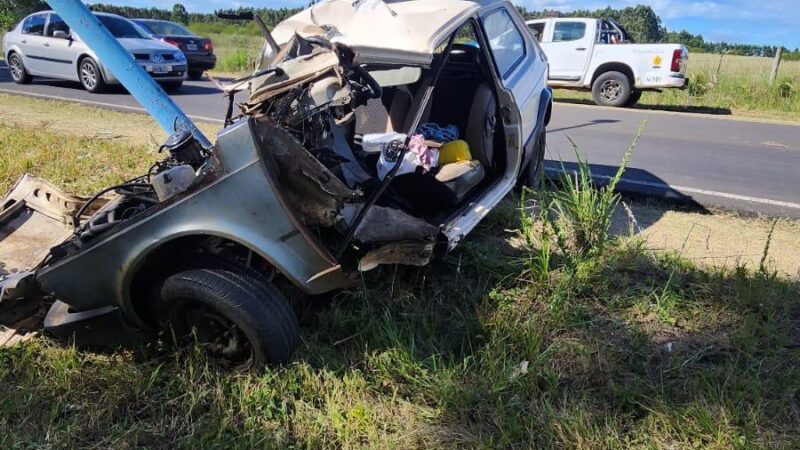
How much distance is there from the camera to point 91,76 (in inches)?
467

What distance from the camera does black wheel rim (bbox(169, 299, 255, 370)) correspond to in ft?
8.80

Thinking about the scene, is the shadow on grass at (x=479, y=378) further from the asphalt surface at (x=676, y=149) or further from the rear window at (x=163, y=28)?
the rear window at (x=163, y=28)

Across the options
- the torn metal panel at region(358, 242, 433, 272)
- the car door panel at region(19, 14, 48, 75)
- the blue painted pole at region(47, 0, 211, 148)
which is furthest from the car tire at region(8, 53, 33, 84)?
the torn metal panel at region(358, 242, 433, 272)

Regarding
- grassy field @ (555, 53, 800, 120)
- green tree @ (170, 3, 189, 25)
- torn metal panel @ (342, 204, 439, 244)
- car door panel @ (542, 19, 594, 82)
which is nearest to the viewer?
torn metal panel @ (342, 204, 439, 244)

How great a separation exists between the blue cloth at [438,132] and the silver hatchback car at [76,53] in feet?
29.9

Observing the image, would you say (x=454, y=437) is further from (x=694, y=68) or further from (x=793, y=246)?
(x=694, y=68)

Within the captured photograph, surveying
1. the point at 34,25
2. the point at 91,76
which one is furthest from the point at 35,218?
the point at 34,25

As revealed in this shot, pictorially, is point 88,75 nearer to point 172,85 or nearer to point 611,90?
point 172,85

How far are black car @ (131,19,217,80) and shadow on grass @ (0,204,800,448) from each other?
13808 mm

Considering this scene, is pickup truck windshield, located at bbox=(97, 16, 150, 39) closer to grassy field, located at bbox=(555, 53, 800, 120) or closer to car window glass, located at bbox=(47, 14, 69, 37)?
car window glass, located at bbox=(47, 14, 69, 37)

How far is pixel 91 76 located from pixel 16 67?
9.60 ft

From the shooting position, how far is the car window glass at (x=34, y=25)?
12.8 meters

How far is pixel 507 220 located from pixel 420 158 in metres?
1.06

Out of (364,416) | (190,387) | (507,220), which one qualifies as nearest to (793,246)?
(507,220)
